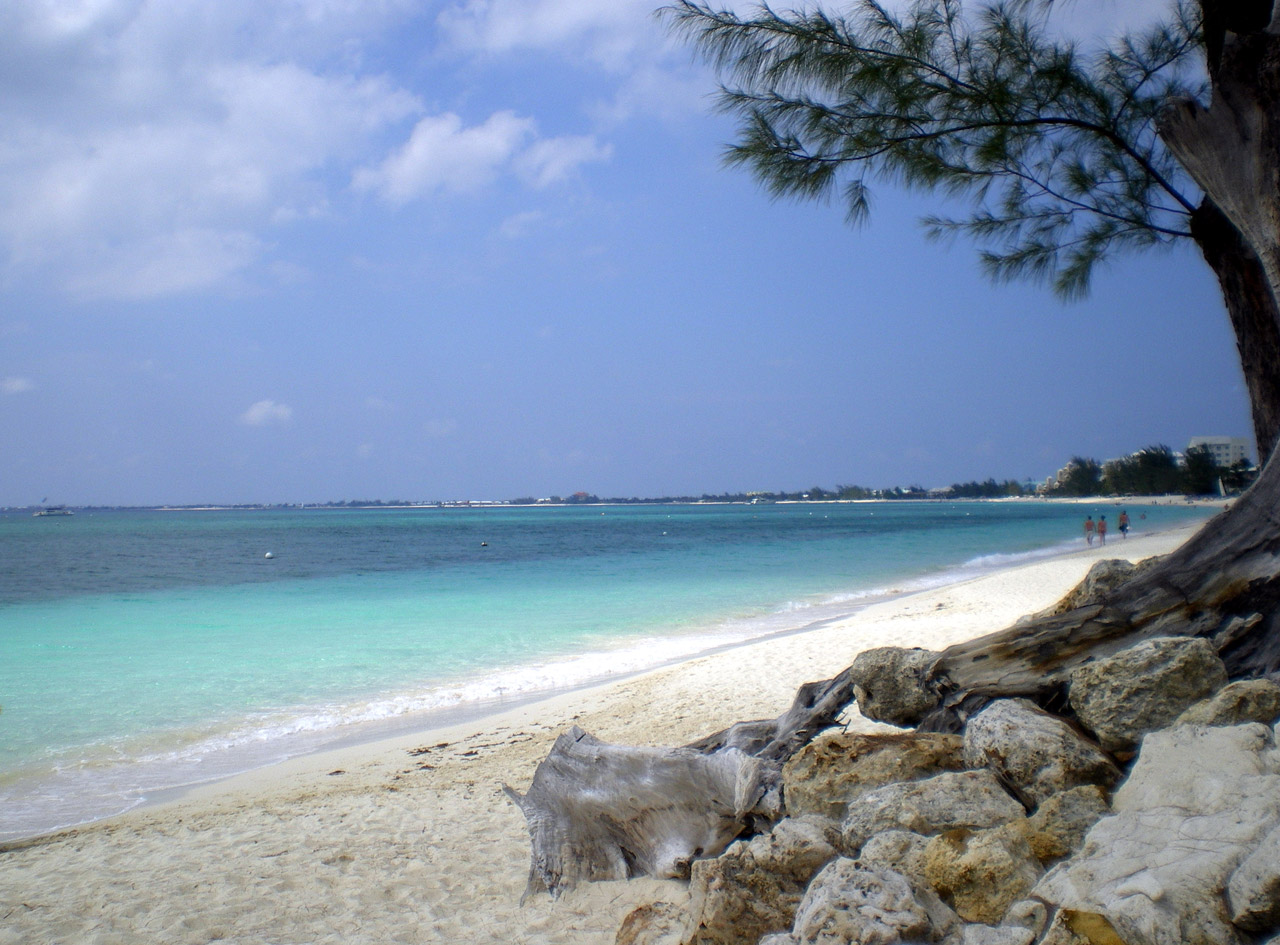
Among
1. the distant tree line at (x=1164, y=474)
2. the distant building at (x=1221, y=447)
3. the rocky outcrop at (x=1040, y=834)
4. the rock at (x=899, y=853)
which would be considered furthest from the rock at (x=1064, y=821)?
the distant building at (x=1221, y=447)

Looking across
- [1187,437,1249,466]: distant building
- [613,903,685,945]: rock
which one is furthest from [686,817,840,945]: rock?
[1187,437,1249,466]: distant building

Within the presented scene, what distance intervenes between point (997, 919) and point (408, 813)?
12.0 feet

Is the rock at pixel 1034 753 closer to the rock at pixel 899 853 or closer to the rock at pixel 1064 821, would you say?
the rock at pixel 1064 821

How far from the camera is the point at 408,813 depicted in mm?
4801

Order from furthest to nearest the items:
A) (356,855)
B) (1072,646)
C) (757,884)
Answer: (356,855) < (1072,646) < (757,884)

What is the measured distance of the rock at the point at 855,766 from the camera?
296 cm

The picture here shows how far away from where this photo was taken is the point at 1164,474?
69.1m

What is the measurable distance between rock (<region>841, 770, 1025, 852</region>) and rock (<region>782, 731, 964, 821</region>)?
A: 0.82ft

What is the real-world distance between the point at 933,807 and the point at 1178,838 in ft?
2.44

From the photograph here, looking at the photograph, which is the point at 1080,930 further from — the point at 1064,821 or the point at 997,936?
the point at 1064,821

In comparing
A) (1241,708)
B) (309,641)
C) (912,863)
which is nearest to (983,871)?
(912,863)

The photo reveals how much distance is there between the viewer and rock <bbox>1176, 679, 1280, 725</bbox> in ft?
8.27

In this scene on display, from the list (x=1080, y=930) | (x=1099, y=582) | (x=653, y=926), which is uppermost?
(x=1099, y=582)

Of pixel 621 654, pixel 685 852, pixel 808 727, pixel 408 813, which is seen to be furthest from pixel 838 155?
pixel 621 654
